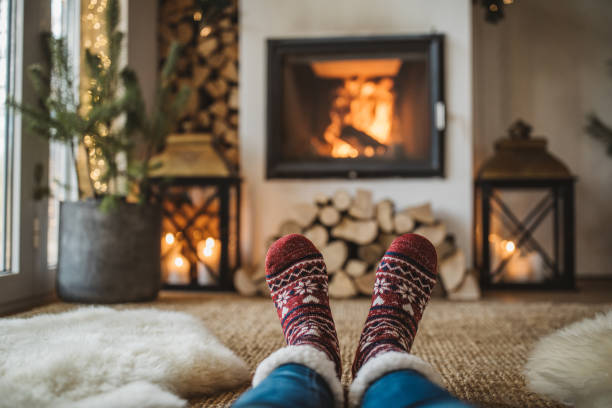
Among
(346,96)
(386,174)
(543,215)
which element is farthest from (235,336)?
(543,215)

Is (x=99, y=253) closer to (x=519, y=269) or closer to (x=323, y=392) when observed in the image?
(x=323, y=392)

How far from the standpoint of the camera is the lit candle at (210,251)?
Answer: 1.94 m

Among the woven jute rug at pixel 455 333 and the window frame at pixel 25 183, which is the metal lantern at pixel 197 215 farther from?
the window frame at pixel 25 183

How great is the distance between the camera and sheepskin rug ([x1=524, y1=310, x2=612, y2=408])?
578 mm

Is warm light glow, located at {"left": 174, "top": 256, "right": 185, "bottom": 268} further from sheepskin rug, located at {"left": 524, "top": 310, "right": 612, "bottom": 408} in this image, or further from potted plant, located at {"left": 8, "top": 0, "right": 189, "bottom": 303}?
sheepskin rug, located at {"left": 524, "top": 310, "right": 612, "bottom": 408}

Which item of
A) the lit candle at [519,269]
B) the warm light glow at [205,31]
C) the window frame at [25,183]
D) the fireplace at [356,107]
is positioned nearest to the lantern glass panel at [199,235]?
the fireplace at [356,107]

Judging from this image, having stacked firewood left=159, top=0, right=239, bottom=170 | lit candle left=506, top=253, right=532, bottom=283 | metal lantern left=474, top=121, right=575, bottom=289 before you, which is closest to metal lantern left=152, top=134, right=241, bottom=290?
stacked firewood left=159, top=0, right=239, bottom=170

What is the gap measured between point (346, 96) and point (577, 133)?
126 centimetres

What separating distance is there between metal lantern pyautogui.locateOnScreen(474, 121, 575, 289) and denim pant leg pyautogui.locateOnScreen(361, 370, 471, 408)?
1491 millimetres

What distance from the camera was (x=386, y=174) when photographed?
197 centimetres

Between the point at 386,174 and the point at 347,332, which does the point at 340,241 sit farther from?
the point at 347,332

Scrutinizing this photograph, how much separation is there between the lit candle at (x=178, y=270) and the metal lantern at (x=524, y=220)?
129 cm

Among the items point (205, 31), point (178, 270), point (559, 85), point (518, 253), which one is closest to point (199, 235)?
point (178, 270)

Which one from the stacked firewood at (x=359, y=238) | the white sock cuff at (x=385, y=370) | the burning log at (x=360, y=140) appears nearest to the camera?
the white sock cuff at (x=385, y=370)
